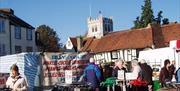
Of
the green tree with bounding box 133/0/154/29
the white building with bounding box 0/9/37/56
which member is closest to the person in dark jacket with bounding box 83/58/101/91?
the white building with bounding box 0/9/37/56

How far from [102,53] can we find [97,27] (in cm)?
6245

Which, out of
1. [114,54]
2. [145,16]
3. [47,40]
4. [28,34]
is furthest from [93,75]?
[145,16]

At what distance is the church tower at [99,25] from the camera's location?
140750 millimetres

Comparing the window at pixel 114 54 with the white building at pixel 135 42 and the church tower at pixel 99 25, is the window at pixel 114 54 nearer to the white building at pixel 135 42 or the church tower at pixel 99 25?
the white building at pixel 135 42

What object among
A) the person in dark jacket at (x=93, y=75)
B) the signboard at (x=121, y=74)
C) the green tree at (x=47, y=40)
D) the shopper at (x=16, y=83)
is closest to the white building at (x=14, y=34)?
the green tree at (x=47, y=40)

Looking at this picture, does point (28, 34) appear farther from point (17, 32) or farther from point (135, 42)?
point (135, 42)

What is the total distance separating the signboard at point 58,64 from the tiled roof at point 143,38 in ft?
141

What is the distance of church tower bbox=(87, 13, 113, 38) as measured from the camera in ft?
462

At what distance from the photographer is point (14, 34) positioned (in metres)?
59.9

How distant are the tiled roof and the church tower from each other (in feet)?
187

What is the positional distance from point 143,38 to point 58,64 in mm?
46895

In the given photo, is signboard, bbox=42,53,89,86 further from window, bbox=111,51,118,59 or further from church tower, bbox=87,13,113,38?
church tower, bbox=87,13,113,38

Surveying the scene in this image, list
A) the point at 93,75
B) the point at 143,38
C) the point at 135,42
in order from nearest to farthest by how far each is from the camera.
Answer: the point at 93,75 < the point at 143,38 < the point at 135,42

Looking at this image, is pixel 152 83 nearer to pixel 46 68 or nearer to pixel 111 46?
pixel 46 68
